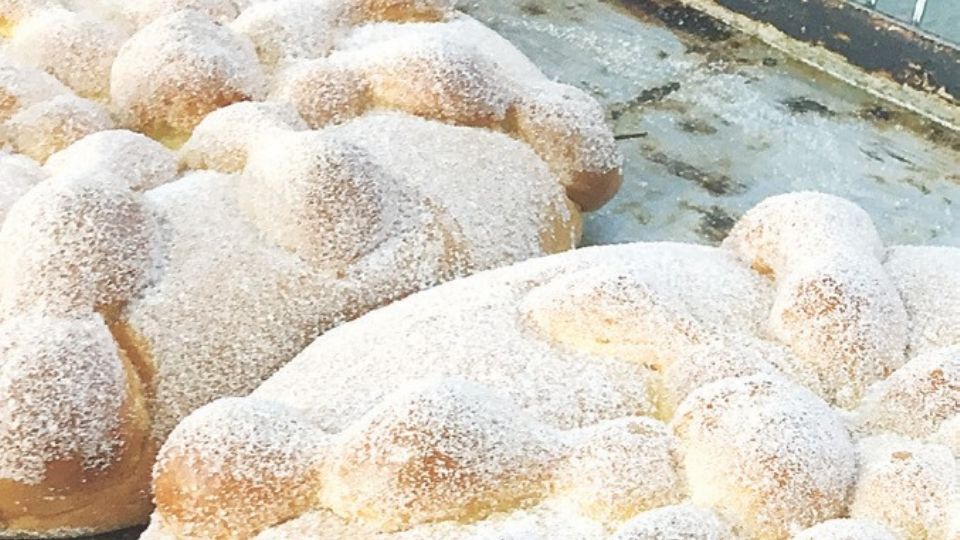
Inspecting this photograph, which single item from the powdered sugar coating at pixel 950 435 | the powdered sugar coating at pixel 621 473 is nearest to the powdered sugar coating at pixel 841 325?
the powdered sugar coating at pixel 950 435

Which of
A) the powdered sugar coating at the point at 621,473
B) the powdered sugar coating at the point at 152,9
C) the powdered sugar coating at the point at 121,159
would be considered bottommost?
the powdered sugar coating at the point at 121,159

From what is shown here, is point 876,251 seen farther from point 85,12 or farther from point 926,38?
point 85,12

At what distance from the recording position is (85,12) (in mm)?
1874

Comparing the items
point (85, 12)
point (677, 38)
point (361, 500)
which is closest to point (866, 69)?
point (677, 38)

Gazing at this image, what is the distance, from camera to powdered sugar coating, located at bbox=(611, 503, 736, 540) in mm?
969

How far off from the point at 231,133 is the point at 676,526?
87 cm

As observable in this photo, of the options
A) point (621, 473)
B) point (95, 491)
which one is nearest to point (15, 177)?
point (95, 491)

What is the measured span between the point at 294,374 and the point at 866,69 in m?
1.49

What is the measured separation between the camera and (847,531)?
3.18 feet

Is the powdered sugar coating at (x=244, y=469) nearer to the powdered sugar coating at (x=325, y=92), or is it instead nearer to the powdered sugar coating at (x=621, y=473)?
the powdered sugar coating at (x=621, y=473)

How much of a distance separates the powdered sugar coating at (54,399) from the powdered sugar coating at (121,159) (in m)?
0.30

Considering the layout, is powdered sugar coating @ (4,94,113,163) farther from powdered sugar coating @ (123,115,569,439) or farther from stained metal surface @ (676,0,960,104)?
stained metal surface @ (676,0,960,104)

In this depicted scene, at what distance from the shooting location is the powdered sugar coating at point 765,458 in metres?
1.02

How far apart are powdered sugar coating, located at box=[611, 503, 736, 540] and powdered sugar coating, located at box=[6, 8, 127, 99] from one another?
3.62 feet
